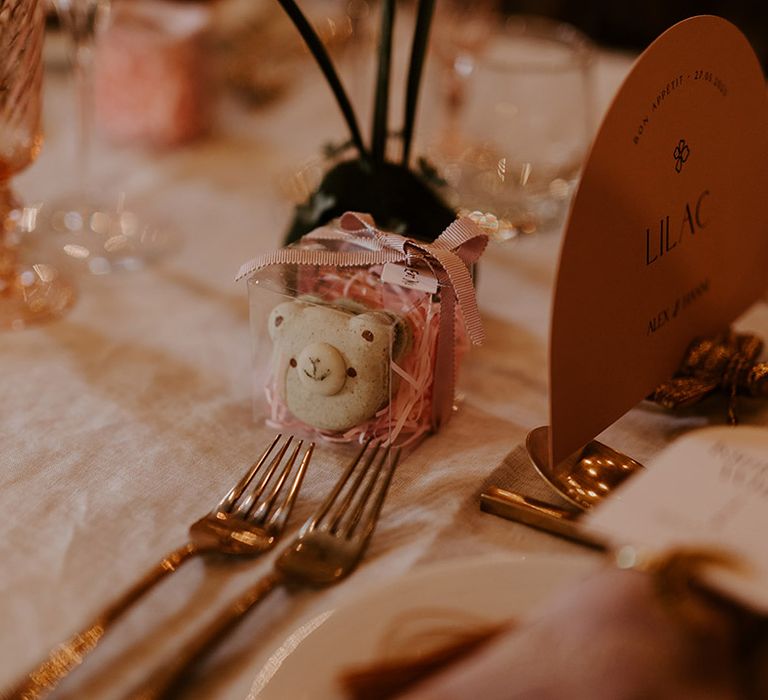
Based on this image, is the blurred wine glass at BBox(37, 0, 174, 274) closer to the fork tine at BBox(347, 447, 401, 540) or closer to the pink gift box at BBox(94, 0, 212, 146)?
the pink gift box at BBox(94, 0, 212, 146)

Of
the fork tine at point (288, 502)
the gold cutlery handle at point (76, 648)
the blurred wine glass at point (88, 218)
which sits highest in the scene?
the blurred wine glass at point (88, 218)

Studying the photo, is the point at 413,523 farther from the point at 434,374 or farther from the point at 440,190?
the point at 440,190

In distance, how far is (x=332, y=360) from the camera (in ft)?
1.88

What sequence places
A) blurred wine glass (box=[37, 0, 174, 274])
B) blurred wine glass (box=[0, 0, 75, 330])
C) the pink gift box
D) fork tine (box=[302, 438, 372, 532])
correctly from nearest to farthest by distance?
fork tine (box=[302, 438, 372, 532])
blurred wine glass (box=[0, 0, 75, 330])
blurred wine glass (box=[37, 0, 174, 274])
the pink gift box

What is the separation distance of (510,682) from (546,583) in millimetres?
102

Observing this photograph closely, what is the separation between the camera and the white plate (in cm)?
41

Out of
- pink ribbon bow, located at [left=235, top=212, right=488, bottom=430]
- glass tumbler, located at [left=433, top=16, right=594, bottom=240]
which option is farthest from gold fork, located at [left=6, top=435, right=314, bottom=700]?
glass tumbler, located at [left=433, top=16, right=594, bottom=240]

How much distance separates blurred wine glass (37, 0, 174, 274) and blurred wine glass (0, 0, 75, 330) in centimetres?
5

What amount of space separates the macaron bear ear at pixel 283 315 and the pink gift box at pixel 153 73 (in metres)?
0.57

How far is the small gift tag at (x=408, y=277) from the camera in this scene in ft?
1.94

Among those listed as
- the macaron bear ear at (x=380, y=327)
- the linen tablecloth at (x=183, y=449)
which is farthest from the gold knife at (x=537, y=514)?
the macaron bear ear at (x=380, y=327)

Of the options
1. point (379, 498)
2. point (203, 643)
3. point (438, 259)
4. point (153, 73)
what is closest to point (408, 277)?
point (438, 259)

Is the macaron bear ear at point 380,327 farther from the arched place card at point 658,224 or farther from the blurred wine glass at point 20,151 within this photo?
the blurred wine glass at point 20,151

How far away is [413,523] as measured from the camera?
554mm
